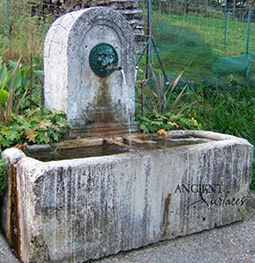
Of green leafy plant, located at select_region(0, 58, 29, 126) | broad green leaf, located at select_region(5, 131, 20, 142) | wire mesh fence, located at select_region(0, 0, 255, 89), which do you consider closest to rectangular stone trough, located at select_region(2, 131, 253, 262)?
broad green leaf, located at select_region(5, 131, 20, 142)

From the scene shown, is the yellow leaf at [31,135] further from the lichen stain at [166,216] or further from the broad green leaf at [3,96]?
the lichen stain at [166,216]

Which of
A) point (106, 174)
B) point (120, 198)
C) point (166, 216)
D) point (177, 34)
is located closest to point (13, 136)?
point (106, 174)

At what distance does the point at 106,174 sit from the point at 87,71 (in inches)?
51.4

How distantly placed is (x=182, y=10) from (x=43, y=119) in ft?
19.8

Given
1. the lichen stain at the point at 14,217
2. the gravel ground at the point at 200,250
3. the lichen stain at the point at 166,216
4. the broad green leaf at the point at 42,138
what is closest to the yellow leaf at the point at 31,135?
the broad green leaf at the point at 42,138

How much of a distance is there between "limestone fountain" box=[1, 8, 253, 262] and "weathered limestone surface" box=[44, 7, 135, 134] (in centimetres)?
1

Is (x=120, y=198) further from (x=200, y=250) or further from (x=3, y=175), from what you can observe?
(x=3, y=175)

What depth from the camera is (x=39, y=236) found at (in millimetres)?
2457

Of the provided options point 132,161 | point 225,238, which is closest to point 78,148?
point 132,161

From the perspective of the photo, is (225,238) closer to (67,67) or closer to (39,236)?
(39,236)

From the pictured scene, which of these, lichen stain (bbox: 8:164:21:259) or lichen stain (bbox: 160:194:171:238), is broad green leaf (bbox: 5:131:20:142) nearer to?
lichen stain (bbox: 8:164:21:259)

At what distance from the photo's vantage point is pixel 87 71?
141 inches

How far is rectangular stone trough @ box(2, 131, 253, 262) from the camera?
2.50 metres

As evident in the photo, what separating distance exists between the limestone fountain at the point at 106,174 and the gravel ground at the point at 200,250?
7 cm
